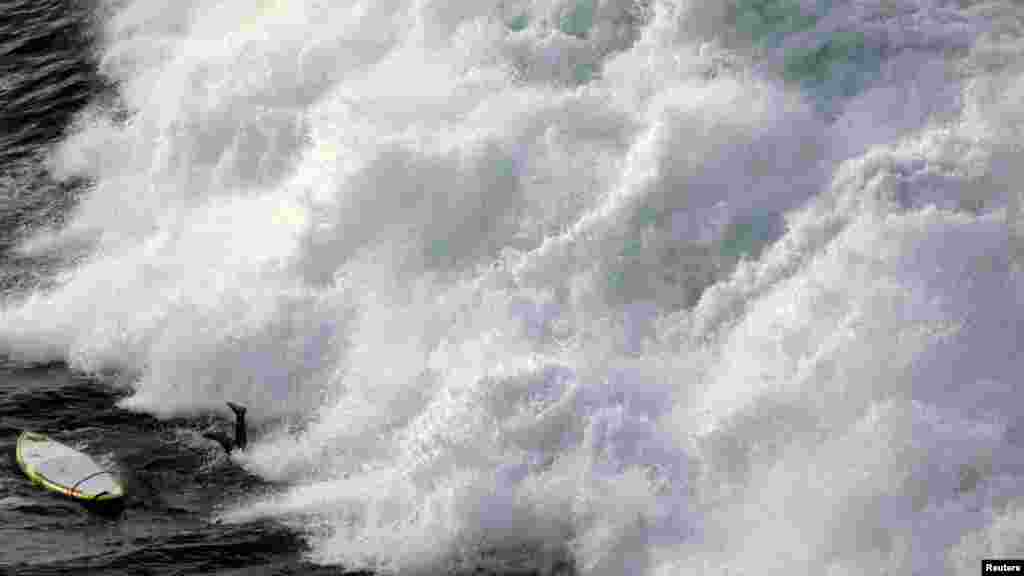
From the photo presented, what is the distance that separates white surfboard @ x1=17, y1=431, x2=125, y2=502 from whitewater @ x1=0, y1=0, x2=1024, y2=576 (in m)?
1.86

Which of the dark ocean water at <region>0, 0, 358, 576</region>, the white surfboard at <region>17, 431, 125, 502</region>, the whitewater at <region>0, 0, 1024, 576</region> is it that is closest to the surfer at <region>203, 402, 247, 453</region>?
the dark ocean water at <region>0, 0, 358, 576</region>

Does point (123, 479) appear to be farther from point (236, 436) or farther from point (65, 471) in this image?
point (236, 436)

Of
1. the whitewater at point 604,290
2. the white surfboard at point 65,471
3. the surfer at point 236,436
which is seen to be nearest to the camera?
the whitewater at point 604,290

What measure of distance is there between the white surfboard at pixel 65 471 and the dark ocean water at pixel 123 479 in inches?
7.5

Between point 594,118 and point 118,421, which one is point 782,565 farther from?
point 118,421

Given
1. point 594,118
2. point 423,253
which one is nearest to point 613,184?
point 594,118

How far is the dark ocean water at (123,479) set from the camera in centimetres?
1878

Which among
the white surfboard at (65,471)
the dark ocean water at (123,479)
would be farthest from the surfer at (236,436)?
the white surfboard at (65,471)

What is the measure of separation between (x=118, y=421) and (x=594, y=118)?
30.0ft

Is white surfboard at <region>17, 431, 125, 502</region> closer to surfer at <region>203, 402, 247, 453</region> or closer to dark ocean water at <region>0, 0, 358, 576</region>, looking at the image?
dark ocean water at <region>0, 0, 358, 576</region>

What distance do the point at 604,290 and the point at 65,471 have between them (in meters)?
8.51

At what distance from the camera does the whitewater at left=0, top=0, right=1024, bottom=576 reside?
17375mm

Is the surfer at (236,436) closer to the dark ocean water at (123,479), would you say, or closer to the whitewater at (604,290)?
the dark ocean water at (123,479)

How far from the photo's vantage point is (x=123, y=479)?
20938mm
